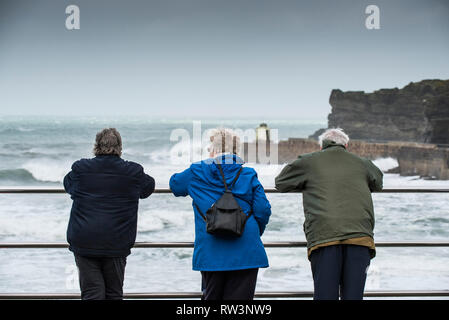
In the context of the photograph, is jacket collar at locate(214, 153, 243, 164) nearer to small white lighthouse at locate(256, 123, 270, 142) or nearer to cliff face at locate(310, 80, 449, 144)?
small white lighthouse at locate(256, 123, 270, 142)

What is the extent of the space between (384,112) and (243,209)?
217 feet

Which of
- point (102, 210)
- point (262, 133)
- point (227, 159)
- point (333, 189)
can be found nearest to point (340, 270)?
point (333, 189)

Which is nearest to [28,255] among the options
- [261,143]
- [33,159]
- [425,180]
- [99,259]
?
[99,259]

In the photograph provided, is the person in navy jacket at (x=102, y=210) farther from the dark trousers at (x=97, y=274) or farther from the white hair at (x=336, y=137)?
the white hair at (x=336, y=137)

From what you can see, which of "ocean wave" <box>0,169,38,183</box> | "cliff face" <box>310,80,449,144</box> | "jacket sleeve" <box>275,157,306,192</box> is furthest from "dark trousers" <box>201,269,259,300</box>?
"cliff face" <box>310,80,449,144</box>

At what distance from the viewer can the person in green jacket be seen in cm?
262

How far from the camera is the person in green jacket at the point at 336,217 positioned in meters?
2.62

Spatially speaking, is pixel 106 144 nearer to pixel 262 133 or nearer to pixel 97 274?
pixel 97 274

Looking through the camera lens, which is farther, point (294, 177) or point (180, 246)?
point (180, 246)

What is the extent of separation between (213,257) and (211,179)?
0.36m

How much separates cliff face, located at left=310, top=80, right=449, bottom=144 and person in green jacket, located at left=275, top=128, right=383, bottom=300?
2413 inches

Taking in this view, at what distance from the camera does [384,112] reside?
214ft
